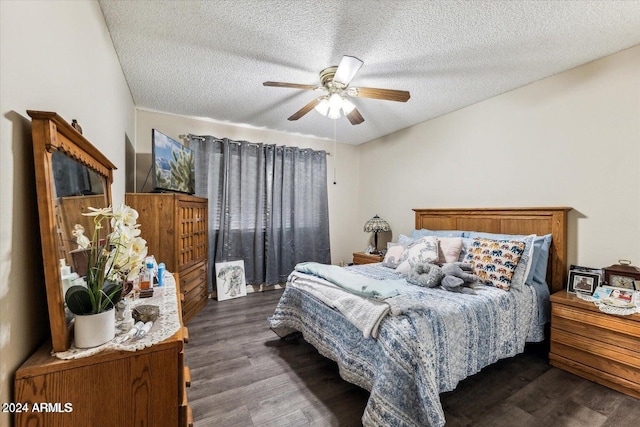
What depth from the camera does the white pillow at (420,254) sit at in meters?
2.64

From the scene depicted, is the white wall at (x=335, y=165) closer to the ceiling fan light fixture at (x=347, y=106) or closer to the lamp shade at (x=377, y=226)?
the lamp shade at (x=377, y=226)

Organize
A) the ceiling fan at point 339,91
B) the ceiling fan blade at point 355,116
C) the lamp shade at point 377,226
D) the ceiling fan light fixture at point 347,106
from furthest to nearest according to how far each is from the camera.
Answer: the lamp shade at point 377,226 < the ceiling fan blade at point 355,116 < the ceiling fan light fixture at point 347,106 < the ceiling fan at point 339,91

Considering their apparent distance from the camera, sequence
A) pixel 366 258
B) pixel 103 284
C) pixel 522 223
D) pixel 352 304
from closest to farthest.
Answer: pixel 103 284 → pixel 352 304 → pixel 522 223 → pixel 366 258

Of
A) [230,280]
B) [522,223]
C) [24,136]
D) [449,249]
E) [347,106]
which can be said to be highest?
[347,106]

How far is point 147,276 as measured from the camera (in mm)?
1682

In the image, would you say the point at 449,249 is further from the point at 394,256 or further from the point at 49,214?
the point at 49,214

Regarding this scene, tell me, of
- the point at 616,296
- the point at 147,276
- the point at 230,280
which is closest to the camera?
the point at 147,276

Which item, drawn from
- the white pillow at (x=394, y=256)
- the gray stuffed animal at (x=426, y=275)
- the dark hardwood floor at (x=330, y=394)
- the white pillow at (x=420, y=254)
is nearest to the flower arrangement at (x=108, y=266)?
the dark hardwood floor at (x=330, y=394)

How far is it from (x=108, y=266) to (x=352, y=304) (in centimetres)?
136

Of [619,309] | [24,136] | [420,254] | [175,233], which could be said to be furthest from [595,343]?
[175,233]

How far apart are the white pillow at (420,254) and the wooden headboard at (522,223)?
66 centimetres

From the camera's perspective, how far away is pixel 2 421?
69 cm

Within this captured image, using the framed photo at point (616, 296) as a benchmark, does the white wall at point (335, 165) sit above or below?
above

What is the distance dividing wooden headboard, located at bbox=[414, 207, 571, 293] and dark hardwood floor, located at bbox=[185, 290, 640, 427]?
2.60 feet
